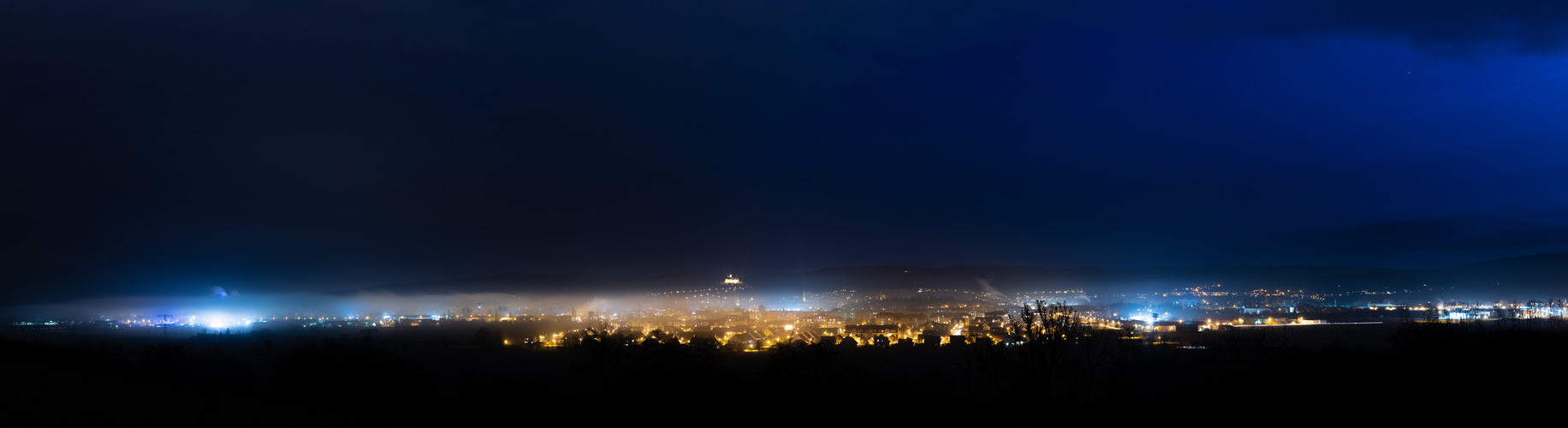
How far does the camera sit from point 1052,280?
115188 millimetres

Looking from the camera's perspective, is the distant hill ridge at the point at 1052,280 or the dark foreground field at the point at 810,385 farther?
the distant hill ridge at the point at 1052,280

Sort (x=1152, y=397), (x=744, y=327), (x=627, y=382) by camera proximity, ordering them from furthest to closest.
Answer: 1. (x=744, y=327)
2. (x=627, y=382)
3. (x=1152, y=397)

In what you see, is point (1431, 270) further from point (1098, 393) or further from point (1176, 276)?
point (1098, 393)

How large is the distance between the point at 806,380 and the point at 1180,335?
3428 cm

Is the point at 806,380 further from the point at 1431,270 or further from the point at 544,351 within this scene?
the point at 1431,270

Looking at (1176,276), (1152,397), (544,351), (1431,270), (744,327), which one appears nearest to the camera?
(1152,397)

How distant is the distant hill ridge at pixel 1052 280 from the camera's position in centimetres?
10106

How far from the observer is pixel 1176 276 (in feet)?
393

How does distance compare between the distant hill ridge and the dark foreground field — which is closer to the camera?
the dark foreground field

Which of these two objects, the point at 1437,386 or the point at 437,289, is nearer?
the point at 1437,386

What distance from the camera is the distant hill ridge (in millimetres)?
101062

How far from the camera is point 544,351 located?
44625mm

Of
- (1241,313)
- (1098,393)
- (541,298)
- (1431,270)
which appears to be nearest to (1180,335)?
(1241,313)

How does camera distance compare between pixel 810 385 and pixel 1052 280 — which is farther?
pixel 1052 280
